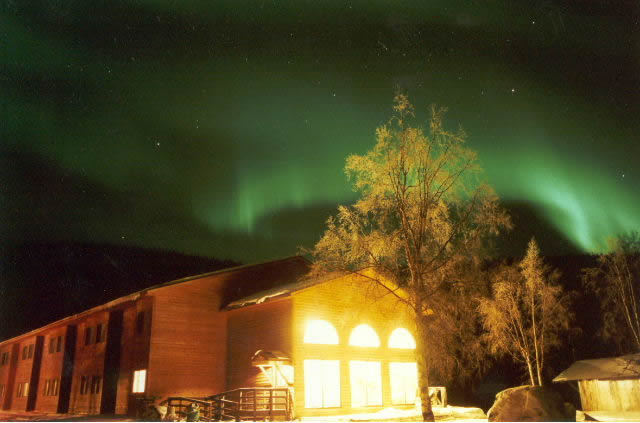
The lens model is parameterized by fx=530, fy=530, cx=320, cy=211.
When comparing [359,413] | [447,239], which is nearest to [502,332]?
[359,413]

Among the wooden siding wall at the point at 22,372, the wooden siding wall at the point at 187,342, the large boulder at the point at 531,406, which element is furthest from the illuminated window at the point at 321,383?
the wooden siding wall at the point at 22,372

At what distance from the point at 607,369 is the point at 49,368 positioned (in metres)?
39.8

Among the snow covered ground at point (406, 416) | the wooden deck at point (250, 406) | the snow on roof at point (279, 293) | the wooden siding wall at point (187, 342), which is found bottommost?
the snow covered ground at point (406, 416)

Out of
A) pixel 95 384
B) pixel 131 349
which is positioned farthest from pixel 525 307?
pixel 95 384

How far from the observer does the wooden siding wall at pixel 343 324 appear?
23906mm

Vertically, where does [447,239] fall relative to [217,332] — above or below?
above

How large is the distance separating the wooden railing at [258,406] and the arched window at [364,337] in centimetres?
494

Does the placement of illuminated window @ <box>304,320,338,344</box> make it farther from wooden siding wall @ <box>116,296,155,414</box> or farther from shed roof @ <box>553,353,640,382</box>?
shed roof @ <box>553,353,640,382</box>

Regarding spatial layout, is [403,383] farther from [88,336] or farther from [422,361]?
[88,336]

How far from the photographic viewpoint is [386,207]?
2170 centimetres

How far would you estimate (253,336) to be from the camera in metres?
26.9

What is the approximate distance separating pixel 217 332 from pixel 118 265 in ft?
131

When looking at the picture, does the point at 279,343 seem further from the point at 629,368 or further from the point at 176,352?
the point at 629,368

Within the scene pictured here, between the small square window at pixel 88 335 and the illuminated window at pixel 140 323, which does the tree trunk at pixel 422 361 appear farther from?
the small square window at pixel 88 335
